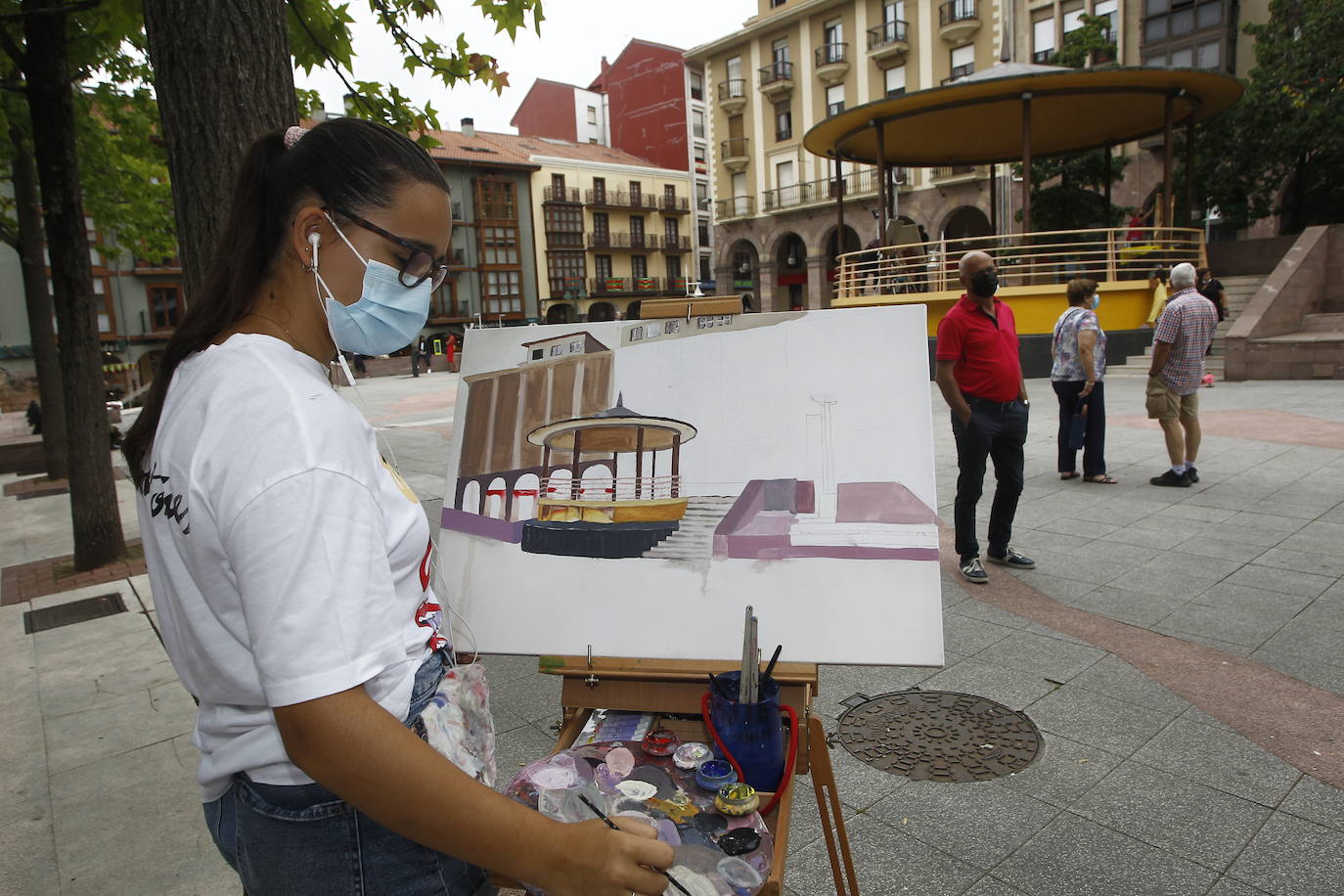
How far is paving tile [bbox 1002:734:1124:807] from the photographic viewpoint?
8.96 feet

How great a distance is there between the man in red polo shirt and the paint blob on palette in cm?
265

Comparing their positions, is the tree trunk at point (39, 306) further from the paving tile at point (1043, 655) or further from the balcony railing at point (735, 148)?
the balcony railing at point (735, 148)

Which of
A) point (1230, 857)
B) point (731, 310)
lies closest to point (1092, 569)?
point (1230, 857)

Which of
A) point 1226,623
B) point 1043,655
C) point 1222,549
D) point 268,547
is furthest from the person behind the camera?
point 1222,549

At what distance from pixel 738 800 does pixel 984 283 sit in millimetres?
3819

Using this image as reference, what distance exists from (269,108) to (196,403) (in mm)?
1551

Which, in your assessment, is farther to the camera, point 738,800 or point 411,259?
point 738,800

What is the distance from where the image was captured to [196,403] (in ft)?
3.19

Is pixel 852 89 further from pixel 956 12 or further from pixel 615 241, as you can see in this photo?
pixel 615 241

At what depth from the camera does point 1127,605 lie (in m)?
4.35

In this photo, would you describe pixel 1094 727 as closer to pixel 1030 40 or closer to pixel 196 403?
pixel 196 403

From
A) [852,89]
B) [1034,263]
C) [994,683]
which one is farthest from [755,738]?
[852,89]

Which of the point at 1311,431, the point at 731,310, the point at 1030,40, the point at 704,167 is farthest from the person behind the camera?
the point at 704,167

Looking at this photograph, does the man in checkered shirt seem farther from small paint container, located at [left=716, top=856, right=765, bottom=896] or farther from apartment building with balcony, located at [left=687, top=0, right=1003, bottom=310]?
apartment building with balcony, located at [left=687, top=0, right=1003, bottom=310]
